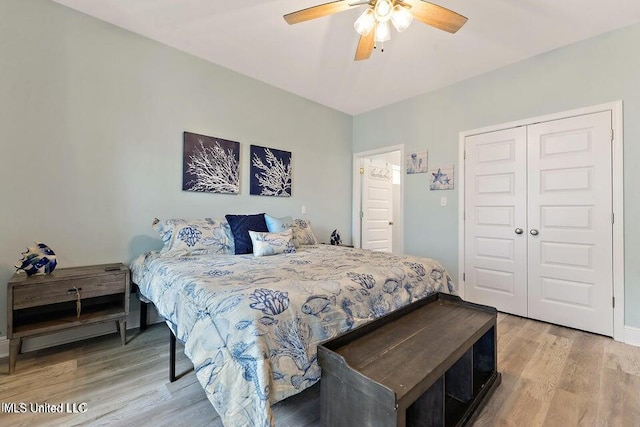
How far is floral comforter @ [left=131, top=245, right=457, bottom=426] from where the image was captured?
3.57 ft

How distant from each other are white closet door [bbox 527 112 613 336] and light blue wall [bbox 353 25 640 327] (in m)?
0.13

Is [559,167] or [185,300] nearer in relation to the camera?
[185,300]

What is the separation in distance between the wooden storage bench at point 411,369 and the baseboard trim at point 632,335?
5.05 feet

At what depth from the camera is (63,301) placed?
6.23 ft

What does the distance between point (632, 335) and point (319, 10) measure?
11.2ft

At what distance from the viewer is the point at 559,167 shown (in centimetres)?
262

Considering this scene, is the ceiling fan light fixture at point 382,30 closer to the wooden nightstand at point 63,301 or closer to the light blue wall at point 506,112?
the light blue wall at point 506,112

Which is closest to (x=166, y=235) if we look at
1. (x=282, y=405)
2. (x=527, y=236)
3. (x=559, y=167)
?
(x=282, y=405)

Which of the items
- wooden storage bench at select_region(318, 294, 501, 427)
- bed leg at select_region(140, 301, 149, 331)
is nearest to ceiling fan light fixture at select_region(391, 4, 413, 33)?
wooden storage bench at select_region(318, 294, 501, 427)

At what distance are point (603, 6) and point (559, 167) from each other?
1237mm

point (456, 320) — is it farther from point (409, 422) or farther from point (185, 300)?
point (185, 300)

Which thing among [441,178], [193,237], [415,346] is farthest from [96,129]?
[441,178]

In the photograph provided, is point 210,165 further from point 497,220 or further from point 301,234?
point 497,220

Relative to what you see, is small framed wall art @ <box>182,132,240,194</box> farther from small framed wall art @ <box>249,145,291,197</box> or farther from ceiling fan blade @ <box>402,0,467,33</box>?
ceiling fan blade @ <box>402,0,467,33</box>
